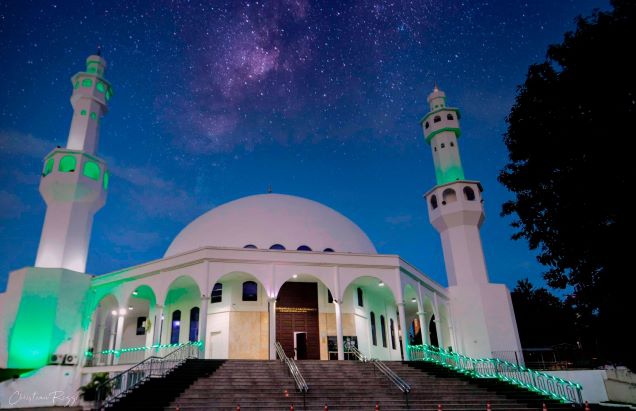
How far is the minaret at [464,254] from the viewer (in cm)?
2725

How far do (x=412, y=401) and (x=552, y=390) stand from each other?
6.53 m

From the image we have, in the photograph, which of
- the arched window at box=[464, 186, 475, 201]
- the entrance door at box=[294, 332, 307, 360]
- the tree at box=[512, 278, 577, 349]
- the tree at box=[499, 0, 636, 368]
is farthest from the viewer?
the tree at box=[512, 278, 577, 349]

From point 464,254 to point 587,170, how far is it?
20.0 meters

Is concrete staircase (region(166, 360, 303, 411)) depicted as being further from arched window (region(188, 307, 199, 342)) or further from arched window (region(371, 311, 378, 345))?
arched window (region(371, 311, 378, 345))

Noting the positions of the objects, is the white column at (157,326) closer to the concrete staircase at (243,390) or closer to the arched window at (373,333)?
the concrete staircase at (243,390)

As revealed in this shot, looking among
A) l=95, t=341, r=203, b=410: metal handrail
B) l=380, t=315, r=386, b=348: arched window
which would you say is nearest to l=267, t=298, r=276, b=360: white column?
l=95, t=341, r=203, b=410: metal handrail

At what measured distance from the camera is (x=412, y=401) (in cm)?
1449

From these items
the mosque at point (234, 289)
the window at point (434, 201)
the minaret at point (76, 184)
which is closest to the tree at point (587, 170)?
the mosque at point (234, 289)

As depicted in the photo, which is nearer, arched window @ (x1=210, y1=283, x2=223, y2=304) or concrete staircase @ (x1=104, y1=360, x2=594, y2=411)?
concrete staircase @ (x1=104, y1=360, x2=594, y2=411)

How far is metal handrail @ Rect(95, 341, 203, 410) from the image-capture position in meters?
13.1

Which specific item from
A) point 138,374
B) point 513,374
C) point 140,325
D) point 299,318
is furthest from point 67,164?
point 513,374

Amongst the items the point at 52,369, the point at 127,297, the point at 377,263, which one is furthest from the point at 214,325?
the point at 377,263

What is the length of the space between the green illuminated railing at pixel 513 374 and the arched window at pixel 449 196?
1103cm

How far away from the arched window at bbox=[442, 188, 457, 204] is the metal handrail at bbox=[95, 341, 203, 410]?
64.4 ft
